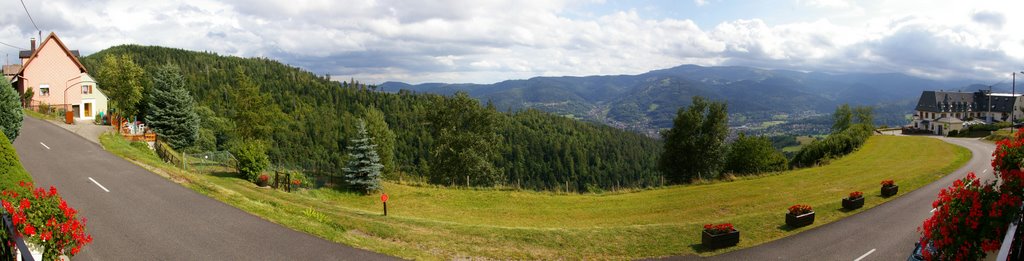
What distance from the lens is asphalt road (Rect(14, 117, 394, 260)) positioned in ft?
40.7

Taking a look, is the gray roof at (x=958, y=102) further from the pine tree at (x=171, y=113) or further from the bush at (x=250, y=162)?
the pine tree at (x=171, y=113)

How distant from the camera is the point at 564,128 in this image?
180 meters

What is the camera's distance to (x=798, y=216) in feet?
58.4

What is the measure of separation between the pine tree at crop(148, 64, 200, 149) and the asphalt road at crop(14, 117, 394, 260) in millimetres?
19647

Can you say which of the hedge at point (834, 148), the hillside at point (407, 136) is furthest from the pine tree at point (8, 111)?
the hillside at point (407, 136)

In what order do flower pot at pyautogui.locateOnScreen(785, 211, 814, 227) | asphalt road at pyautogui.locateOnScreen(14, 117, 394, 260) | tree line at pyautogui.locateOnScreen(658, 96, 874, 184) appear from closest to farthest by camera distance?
asphalt road at pyautogui.locateOnScreen(14, 117, 394, 260), flower pot at pyautogui.locateOnScreen(785, 211, 814, 227), tree line at pyautogui.locateOnScreen(658, 96, 874, 184)

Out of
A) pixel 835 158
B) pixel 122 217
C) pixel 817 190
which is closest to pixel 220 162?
pixel 122 217

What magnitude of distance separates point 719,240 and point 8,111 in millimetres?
28073

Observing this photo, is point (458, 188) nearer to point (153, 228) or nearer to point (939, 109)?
point (153, 228)

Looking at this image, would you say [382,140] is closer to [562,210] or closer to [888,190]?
[562,210]

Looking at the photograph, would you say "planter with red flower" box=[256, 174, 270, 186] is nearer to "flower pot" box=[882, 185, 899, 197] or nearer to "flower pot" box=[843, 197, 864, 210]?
"flower pot" box=[843, 197, 864, 210]

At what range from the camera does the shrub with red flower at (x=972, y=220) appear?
7000mm

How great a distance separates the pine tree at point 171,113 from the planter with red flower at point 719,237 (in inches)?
1606

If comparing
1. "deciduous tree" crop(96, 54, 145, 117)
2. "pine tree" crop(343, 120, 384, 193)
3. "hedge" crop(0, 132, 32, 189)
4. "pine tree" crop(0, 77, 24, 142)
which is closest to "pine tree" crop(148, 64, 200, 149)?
"deciduous tree" crop(96, 54, 145, 117)
